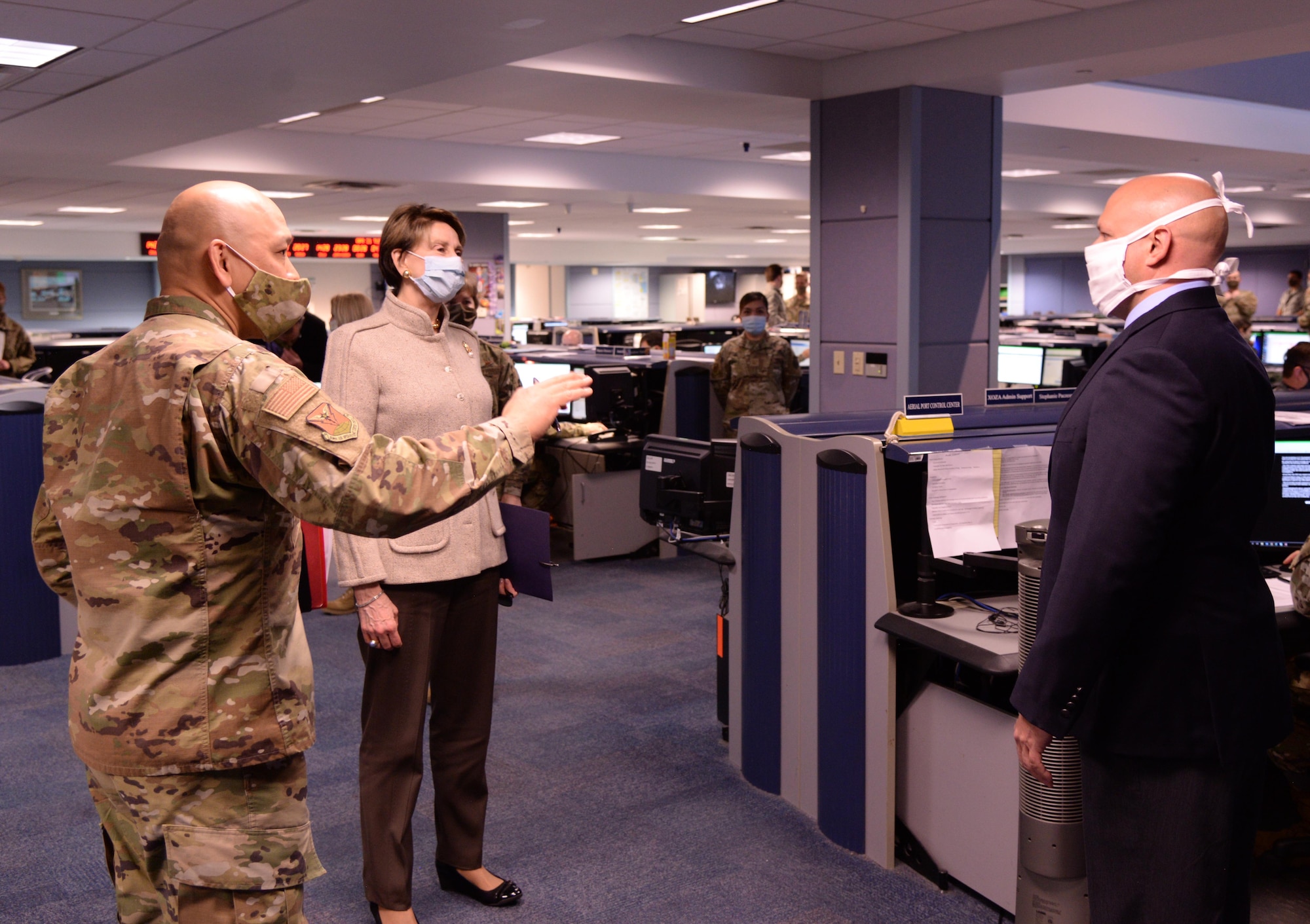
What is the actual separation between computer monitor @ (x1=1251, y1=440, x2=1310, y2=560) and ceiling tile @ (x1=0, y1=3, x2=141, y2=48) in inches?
152

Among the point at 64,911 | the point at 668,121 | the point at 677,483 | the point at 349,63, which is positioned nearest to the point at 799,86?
the point at 668,121

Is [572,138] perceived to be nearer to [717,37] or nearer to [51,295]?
[717,37]

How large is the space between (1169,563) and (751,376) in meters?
5.31

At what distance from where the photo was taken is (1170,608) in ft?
5.32

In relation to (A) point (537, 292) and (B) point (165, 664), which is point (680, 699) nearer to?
(B) point (165, 664)

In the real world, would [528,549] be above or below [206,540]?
below

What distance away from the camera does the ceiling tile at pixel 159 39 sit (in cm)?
411

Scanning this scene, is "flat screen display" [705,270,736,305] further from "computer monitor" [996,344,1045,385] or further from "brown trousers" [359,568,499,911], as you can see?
"brown trousers" [359,568,499,911]

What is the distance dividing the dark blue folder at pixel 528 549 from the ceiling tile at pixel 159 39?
8.58 feet

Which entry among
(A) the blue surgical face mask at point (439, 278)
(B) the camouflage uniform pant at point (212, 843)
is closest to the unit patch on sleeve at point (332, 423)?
(B) the camouflage uniform pant at point (212, 843)

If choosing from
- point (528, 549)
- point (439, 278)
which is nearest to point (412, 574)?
point (528, 549)

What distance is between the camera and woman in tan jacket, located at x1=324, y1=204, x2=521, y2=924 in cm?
236

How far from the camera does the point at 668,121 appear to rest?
6562 mm

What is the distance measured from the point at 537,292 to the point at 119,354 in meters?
23.0
